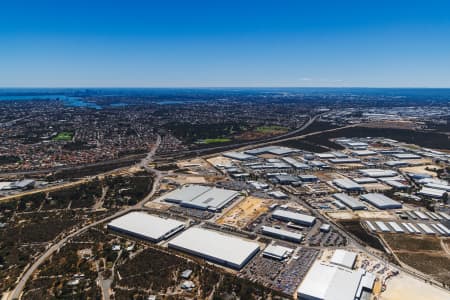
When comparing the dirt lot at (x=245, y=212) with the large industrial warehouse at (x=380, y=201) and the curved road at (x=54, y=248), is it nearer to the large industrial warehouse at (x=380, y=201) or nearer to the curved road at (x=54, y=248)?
the curved road at (x=54, y=248)

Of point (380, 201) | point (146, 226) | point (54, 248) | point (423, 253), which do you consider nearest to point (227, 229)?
point (146, 226)

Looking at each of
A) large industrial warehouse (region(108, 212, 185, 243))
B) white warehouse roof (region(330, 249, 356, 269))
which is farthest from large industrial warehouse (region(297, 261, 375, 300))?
large industrial warehouse (region(108, 212, 185, 243))

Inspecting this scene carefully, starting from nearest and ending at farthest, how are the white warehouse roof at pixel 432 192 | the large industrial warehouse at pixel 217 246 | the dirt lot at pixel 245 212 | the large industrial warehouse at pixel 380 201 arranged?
1. the large industrial warehouse at pixel 217 246
2. the dirt lot at pixel 245 212
3. the large industrial warehouse at pixel 380 201
4. the white warehouse roof at pixel 432 192

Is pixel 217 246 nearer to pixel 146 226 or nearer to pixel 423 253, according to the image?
pixel 146 226

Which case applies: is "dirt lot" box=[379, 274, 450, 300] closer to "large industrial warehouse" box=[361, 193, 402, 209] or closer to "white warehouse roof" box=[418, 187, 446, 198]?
"large industrial warehouse" box=[361, 193, 402, 209]

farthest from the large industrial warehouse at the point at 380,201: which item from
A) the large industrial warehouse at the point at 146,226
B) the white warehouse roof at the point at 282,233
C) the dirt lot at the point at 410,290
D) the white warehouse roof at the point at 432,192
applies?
the large industrial warehouse at the point at 146,226
